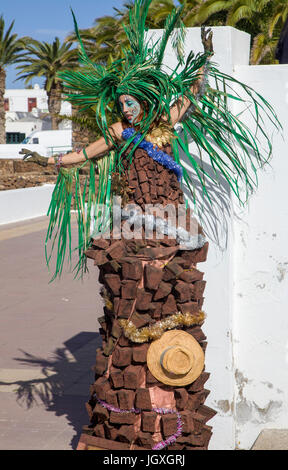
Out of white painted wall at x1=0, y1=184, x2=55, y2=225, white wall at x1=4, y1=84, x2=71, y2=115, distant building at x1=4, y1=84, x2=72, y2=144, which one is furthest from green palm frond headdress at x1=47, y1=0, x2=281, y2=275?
white wall at x1=4, y1=84, x2=71, y2=115

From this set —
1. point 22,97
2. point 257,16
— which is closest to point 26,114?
point 22,97

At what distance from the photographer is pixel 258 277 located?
4488 millimetres

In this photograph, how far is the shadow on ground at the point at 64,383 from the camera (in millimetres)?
5398

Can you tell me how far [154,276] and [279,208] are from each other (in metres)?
1.43

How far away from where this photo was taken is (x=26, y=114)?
64.0m

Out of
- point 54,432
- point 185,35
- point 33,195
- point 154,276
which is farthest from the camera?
point 33,195

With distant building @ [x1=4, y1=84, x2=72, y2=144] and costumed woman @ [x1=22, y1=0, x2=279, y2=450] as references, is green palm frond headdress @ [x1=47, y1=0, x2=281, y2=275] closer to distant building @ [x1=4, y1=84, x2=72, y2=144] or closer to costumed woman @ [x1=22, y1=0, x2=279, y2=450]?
costumed woman @ [x1=22, y1=0, x2=279, y2=450]

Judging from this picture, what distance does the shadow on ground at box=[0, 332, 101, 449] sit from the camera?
5.40 m

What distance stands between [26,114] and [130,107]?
205 ft

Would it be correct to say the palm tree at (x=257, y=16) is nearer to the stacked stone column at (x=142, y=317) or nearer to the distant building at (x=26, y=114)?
the stacked stone column at (x=142, y=317)

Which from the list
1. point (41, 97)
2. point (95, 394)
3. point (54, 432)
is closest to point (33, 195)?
point (54, 432)

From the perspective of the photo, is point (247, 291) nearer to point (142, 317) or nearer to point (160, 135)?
point (142, 317)

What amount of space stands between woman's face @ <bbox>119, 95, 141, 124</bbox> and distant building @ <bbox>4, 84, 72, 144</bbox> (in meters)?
34.0
